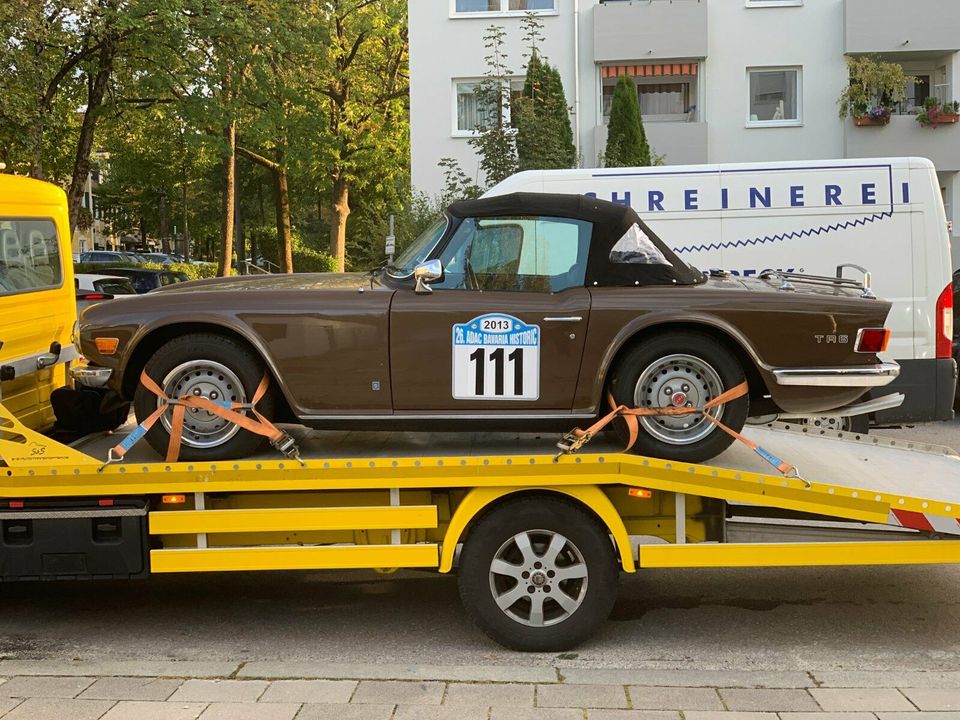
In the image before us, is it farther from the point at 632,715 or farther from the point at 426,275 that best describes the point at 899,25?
the point at 632,715

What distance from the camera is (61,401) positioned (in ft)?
20.1

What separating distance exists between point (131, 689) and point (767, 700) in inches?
110

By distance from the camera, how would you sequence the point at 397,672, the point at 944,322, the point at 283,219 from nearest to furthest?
the point at 397,672 < the point at 944,322 < the point at 283,219

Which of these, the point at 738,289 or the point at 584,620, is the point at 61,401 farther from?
the point at 738,289

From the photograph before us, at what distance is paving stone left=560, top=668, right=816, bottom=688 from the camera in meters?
4.79

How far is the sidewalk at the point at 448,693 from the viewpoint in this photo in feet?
14.5

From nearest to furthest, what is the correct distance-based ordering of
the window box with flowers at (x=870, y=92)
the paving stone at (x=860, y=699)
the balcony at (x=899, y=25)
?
the paving stone at (x=860, y=699) < the window box with flowers at (x=870, y=92) < the balcony at (x=899, y=25)

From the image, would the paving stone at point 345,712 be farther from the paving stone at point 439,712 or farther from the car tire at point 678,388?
the car tire at point 678,388

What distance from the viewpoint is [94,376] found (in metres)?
5.44

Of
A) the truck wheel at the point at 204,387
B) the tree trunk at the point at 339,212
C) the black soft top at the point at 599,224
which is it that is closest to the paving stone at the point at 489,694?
the truck wheel at the point at 204,387

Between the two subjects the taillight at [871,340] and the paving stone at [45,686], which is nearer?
the paving stone at [45,686]

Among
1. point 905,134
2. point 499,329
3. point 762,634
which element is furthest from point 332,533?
point 905,134

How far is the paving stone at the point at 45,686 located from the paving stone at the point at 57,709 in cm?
7

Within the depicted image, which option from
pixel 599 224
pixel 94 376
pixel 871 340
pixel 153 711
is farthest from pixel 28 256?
pixel 871 340
